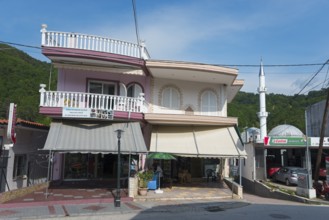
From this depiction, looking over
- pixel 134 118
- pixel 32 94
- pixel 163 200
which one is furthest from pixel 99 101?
pixel 32 94

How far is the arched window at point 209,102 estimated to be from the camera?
71.7ft

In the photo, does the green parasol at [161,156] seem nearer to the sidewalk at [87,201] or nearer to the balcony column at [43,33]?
the sidewalk at [87,201]

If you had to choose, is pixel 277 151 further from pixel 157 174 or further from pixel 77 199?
pixel 77 199

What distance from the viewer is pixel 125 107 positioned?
1853cm

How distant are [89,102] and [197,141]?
22.1ft

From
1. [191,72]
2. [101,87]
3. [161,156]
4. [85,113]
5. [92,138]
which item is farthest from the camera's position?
[101,87]

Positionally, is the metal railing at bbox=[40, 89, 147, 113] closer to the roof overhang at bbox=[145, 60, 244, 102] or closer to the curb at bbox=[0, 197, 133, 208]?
the roof overhang at bbox=[145, 60, 244, 102]

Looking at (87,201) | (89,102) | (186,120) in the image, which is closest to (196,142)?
(186,120)

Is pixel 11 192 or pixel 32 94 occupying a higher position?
pixel 32 94

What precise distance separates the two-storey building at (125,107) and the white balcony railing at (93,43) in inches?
2.0

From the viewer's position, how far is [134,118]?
A: 18.4 meters

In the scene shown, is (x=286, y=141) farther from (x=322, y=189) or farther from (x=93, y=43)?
(x=93, y=43)

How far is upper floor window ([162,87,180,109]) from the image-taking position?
21.3 metres

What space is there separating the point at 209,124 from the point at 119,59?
677 centimetres
